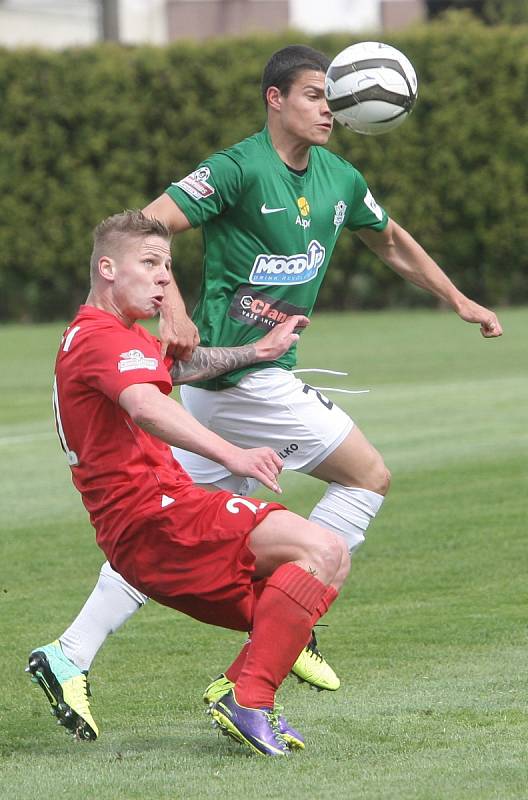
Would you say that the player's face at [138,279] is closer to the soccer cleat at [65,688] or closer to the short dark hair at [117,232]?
the short dark hair at [117,232]

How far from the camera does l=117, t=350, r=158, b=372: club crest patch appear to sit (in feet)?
15.7

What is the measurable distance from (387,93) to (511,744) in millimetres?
3403

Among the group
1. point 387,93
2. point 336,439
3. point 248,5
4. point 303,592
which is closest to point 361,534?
point 336,439

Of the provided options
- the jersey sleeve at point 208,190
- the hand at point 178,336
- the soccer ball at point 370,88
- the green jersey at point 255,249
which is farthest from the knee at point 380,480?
the soccer ball at point 370,88

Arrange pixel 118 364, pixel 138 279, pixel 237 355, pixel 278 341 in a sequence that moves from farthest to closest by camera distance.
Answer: pixel 237 355 → pixel 278 341 → pixel 138 279 → pixel 118 364

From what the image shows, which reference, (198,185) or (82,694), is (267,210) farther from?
(82,694)

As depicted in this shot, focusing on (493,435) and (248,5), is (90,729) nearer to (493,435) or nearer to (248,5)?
(493,435)

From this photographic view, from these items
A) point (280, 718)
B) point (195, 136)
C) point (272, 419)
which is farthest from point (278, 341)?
point (195, 136)

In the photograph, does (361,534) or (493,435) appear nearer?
(361,534)

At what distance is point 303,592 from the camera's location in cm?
486

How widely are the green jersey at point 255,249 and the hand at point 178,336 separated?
68cm

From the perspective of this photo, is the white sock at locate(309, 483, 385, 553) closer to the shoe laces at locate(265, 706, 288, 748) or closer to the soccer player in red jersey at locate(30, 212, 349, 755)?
the soccer player in red jersey at locate(30, 212, 349, 755)

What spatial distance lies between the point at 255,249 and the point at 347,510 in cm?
119

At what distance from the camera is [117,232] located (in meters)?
5.07
